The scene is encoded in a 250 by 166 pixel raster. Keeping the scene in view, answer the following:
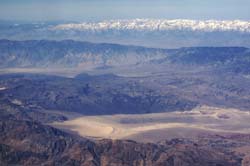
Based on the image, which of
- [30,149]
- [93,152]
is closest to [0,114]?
[30,149]

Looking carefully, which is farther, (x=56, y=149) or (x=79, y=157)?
(x=56, y=149)

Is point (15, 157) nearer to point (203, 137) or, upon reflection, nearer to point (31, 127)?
point (31, 127)

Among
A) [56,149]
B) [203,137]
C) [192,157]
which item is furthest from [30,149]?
[203,137]

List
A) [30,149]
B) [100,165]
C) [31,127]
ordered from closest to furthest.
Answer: [100,165]
[30,149]
[31,127]

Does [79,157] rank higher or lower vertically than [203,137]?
higher

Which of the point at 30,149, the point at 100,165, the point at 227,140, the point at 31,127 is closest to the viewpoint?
the point at 100,165

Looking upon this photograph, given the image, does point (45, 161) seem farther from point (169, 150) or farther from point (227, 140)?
point (227, 140)

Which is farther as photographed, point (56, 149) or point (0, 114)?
point (0, 114)

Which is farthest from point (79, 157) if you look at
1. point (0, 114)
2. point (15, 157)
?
point (0, 114)
